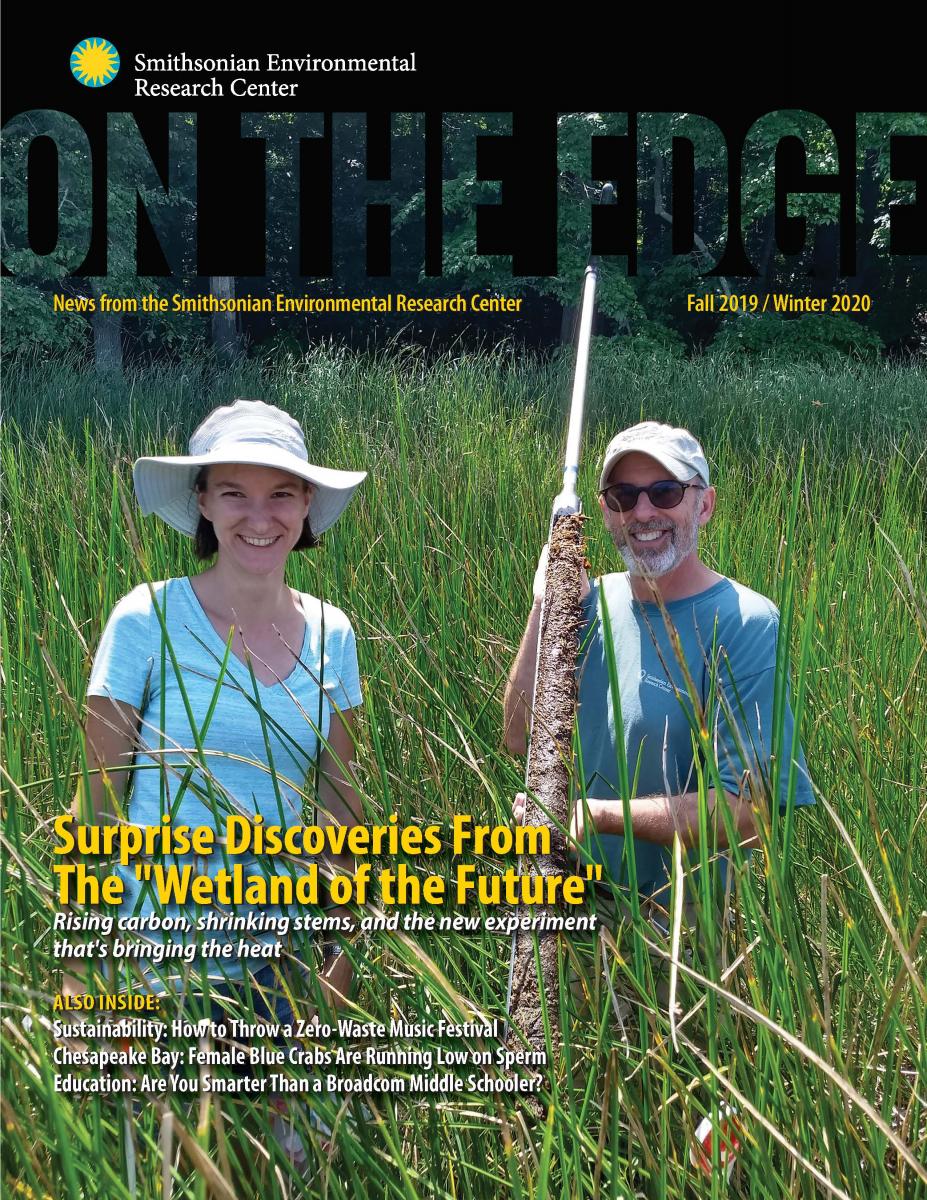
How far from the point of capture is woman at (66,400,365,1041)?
1.38 m

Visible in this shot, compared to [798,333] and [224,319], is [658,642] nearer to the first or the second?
[224,319]

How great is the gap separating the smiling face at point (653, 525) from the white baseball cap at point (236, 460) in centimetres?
50

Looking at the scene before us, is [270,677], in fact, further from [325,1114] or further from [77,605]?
[77,605]

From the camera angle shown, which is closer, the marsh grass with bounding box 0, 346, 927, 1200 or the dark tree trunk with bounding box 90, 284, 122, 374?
the marsh grass with bounding box 0, 346, 927, 1200

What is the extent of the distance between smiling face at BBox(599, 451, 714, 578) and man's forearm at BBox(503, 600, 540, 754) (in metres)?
0.21

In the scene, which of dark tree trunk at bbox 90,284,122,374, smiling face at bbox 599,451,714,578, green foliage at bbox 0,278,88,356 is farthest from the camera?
dark tree trunk at bbox 90,284,122,374

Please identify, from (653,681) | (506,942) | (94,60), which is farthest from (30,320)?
(506,942)

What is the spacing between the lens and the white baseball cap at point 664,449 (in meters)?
1.78

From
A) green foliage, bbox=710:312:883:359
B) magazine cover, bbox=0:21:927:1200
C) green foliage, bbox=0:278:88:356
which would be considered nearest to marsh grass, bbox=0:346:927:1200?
magazine cover, bbox=0:21:927:1200

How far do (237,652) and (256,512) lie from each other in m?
0.22

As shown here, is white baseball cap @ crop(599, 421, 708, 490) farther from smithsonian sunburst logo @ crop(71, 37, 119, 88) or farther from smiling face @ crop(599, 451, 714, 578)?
smithsonian sunburst logo @ crop(71, 37, 119, 88)

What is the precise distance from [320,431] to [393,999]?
19.6 feet

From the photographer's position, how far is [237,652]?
148cm

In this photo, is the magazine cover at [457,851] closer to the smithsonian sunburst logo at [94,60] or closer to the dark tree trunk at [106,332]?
the smithsonian sunburst logo at [94,60]
